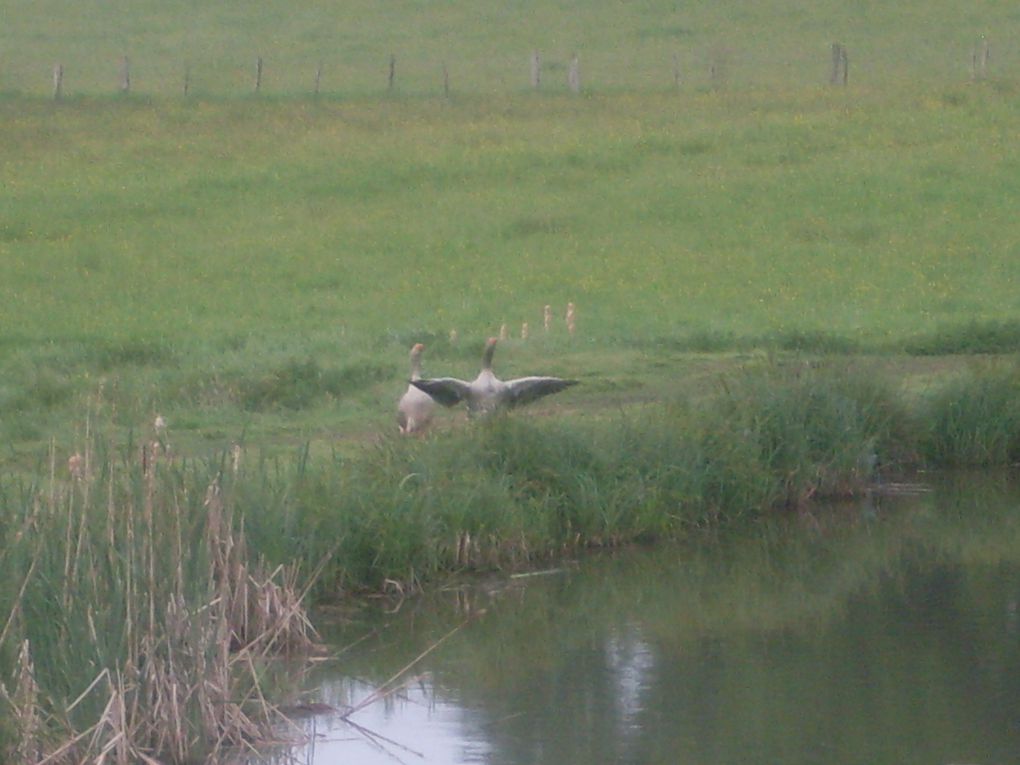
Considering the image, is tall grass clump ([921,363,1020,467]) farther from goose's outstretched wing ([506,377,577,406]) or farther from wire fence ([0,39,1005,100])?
wire fence ([0,39,1005,100])

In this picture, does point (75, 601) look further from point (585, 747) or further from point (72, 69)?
point (72, 69)

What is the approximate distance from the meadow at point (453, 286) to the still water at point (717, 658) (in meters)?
0.57

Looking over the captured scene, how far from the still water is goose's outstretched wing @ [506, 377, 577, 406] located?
2039 mm

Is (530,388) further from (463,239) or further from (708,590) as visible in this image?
(463,239)

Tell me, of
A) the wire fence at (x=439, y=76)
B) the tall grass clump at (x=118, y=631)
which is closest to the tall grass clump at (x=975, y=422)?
the tall grass clump at (x=118, y=631)

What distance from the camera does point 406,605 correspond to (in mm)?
11398

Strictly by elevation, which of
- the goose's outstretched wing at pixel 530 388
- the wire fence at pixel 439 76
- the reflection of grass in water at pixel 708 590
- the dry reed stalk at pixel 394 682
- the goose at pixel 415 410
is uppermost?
the wire fence at pixel 439 76

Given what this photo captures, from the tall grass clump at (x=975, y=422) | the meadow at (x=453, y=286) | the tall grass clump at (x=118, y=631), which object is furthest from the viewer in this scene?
the tall grass clump at (x=975, y=422)

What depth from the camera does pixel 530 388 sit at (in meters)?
14.6

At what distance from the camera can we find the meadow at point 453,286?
9.89 metres

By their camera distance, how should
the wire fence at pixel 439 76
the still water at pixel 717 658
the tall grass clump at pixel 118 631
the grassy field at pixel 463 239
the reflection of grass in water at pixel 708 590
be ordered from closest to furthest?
the tall grass clump at pixel 118 631
the still water at pixel 717 658
the reflection of grass in water at pixel 708 590
the grassy field at pixel 463 239
the wire fence at pixel 439 76

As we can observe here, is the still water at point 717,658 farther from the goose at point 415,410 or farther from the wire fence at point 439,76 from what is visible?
the wire fence at point 439,76

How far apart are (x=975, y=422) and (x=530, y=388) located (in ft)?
13.6

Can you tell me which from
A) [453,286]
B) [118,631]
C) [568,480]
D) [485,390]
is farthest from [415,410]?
[453,286]
